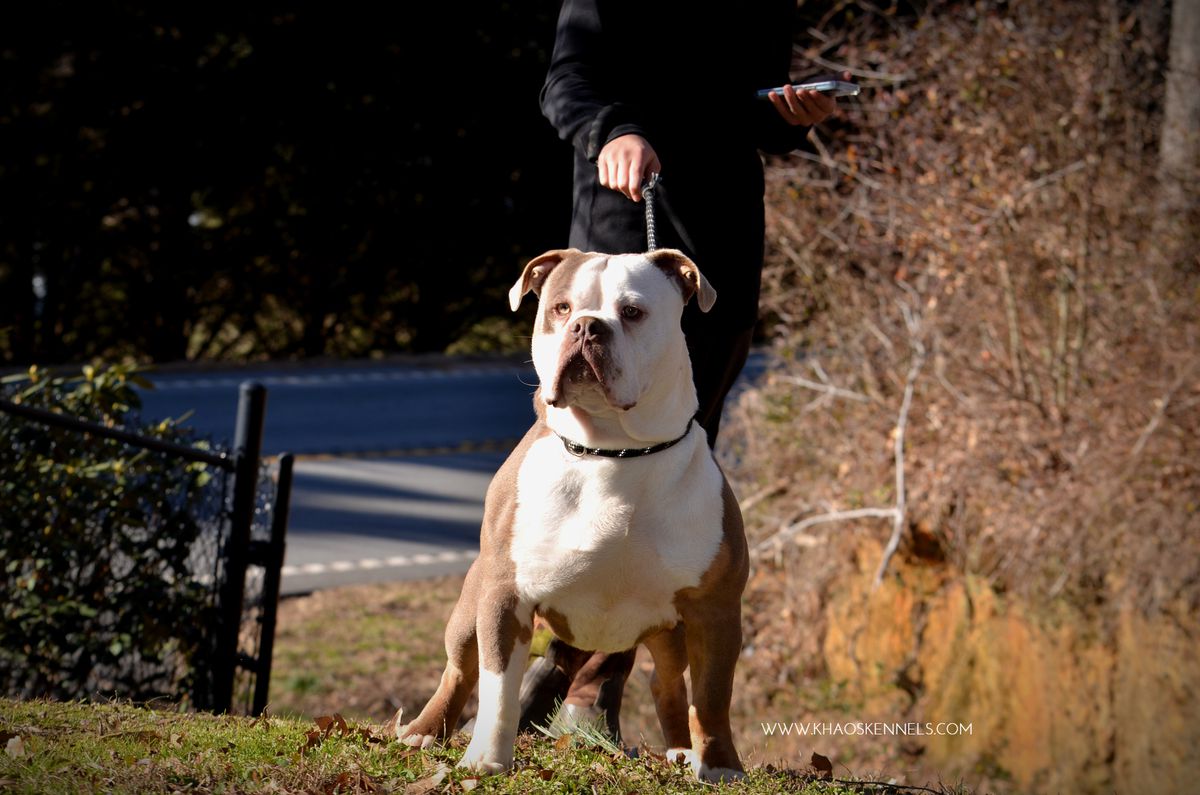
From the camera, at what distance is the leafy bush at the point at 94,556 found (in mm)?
5082

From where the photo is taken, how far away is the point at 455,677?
341cm

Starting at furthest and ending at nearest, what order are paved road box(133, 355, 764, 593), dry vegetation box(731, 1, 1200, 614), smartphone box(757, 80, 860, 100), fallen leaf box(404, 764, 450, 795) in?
paved road box(133, 355, 764, 593) < dry vegetation box(731, 1, 1200, 614) < smartphone box(757, 80, 860, 100) < fallen leaf box(404, 764, 450, 795)

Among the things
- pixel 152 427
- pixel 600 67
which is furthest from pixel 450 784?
pixel 152 427

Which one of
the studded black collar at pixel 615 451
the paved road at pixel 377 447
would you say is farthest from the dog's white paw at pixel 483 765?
the paved road at pixel 377 447

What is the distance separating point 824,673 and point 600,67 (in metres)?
5.30

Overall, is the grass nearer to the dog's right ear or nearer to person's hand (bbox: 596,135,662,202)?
the dog's right ear

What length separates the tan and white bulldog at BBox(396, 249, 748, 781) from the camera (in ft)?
9.93

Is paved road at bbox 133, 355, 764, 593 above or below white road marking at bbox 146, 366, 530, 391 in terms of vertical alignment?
below

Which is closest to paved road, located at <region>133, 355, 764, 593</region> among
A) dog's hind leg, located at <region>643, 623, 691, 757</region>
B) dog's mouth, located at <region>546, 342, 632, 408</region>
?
dog's hind leg, located at <region>643, 623, 691, 757</region>

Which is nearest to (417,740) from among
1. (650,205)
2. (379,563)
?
(650,205)

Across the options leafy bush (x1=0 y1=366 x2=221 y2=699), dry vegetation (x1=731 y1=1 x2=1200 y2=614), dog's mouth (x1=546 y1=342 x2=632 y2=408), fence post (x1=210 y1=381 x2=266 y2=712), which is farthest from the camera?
dry vegetation (x1=731 y1=1 x2=1200 y2=614)

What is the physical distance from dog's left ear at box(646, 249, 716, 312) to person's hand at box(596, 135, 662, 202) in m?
0.30

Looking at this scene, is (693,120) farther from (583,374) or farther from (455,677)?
(455,677)

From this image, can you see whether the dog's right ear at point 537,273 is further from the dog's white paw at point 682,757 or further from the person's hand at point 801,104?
the dog's white paw at point 682,757
